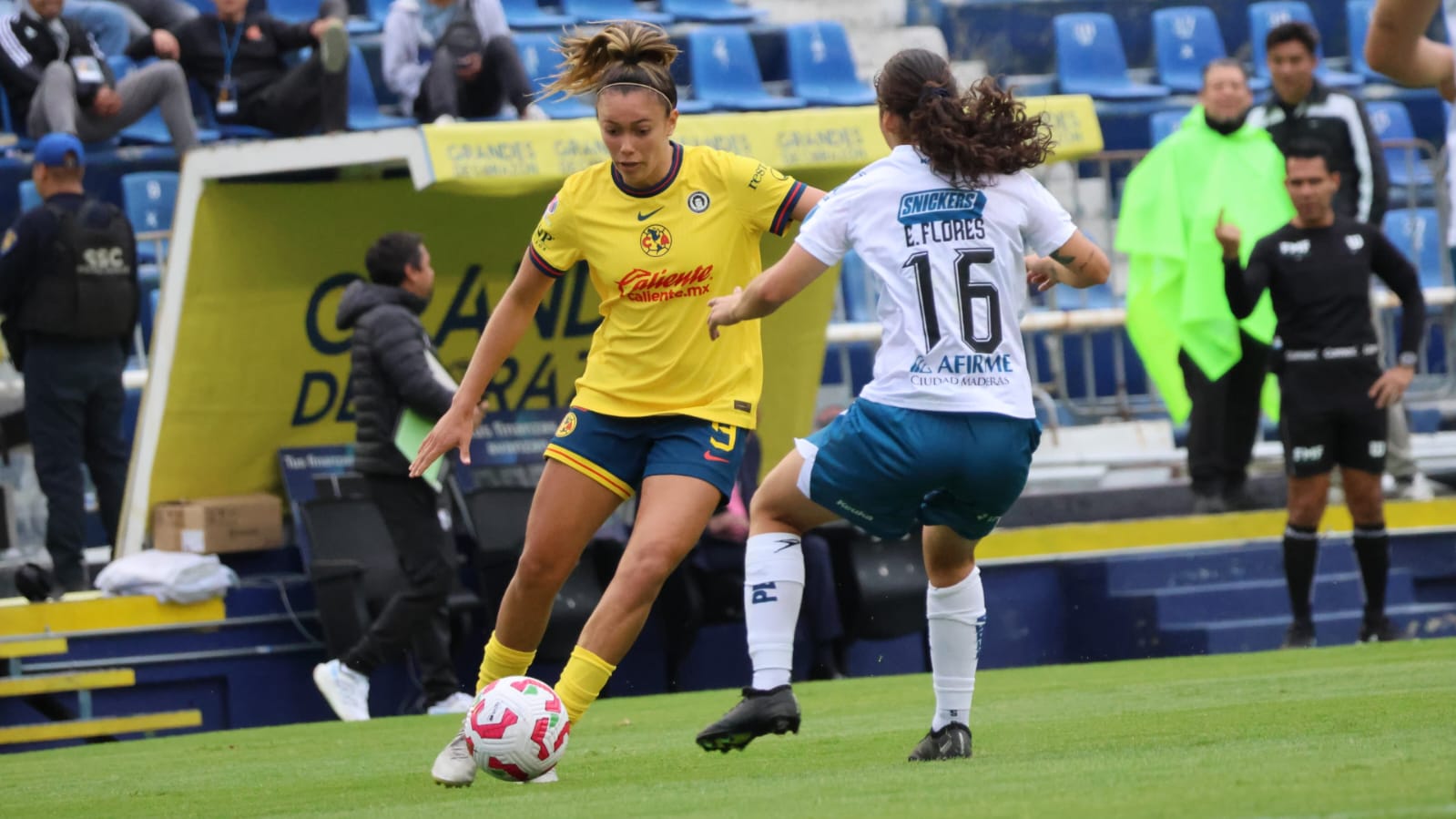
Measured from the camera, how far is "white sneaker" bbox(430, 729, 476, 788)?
614cm

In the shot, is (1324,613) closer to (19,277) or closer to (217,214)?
(217,214)

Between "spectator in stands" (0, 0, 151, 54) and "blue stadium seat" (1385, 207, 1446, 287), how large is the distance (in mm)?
9184

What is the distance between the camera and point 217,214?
1175cm

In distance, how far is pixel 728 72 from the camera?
17047mm

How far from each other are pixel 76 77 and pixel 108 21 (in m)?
1.49

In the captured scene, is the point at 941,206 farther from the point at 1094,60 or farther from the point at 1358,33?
the point at 1358,33

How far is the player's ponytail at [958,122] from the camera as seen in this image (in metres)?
5.66

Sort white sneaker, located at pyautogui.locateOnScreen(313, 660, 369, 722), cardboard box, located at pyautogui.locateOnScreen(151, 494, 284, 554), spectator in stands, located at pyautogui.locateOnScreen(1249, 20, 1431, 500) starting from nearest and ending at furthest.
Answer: white sneaker, located at pyautogui.locateOnScreen(313, 660, 369, 722), cardboard box, located at pyautogui.locateOnScreen(151, 494, 284, 554), spectator in stands, located at pyautogui.locateOnScreen(1249, 20, 1431, 500)

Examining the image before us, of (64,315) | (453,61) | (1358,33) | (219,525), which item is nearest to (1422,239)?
(1358,33)

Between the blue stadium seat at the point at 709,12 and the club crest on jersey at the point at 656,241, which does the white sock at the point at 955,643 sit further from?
the blue stadium seat at the point at 709,12

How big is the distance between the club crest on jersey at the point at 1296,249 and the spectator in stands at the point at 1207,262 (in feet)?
3.89

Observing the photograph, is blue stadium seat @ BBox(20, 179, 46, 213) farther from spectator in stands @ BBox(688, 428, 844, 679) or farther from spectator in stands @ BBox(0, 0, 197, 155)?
spectator in stands @ BBox(688, 428, 844, 679)

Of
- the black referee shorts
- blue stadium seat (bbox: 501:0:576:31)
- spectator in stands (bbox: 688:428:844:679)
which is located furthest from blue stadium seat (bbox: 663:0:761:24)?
the black referee shorts

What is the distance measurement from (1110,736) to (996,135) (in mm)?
2061
